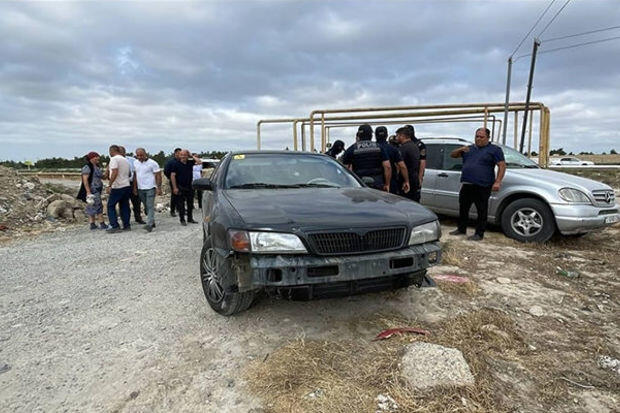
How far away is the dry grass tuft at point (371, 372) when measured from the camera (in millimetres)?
2002

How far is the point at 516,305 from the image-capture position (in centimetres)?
340

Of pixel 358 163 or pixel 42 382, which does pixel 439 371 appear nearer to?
pixel 42 382

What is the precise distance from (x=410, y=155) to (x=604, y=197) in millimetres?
2819

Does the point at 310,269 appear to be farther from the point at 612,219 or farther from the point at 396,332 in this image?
the point at 612,219

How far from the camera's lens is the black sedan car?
97.6 inches

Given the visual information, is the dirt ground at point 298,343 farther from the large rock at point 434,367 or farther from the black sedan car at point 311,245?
the black sedan car at point 311,245

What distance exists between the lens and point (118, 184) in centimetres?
705

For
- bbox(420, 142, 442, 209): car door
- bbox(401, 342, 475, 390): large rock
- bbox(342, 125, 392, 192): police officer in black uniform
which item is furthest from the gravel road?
bbox(420, 142, 442, 209): car door

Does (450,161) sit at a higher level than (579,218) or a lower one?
higher

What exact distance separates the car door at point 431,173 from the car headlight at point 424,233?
437 cm

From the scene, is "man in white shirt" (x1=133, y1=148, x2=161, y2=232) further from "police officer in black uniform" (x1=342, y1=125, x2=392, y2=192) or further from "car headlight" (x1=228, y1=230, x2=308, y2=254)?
"car headlight" (x1=228, y1=230, x2=308, y2=254)

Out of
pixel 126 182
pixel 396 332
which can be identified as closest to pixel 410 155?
pixel 396 332

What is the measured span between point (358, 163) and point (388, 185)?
56 cm

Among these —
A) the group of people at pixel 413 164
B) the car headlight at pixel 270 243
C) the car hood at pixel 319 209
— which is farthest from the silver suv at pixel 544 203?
the car headlight at pixel 270 243
